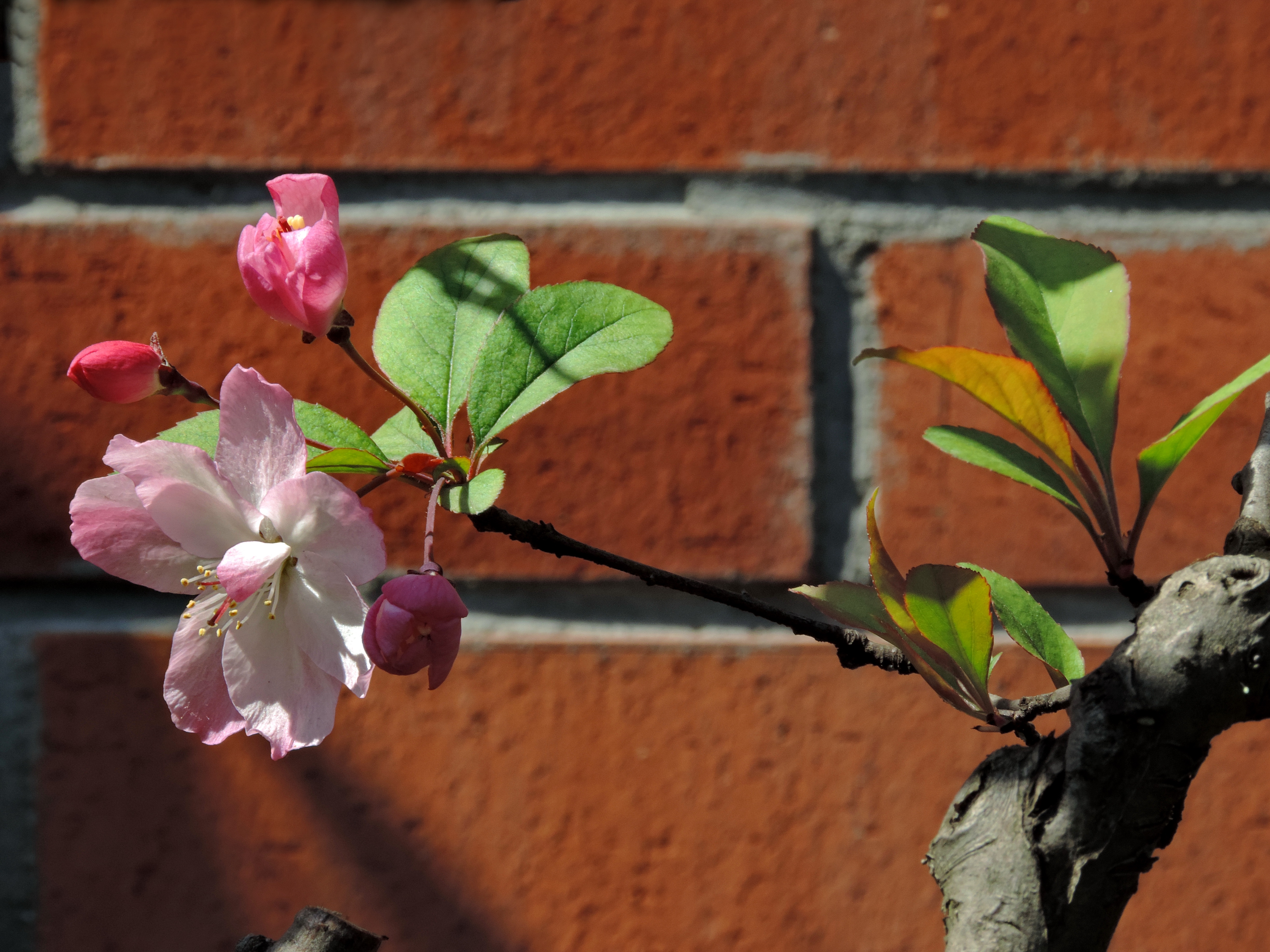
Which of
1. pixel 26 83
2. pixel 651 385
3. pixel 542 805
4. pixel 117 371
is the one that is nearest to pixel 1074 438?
pixel 651 385

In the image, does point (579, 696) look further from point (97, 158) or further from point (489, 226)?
point (97, 158)

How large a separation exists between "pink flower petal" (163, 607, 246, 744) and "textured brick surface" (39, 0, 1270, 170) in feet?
0.99

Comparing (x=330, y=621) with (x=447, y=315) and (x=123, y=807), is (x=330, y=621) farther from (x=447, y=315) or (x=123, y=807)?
(x=123, y=807)

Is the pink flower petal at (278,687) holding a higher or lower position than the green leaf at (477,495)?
lower

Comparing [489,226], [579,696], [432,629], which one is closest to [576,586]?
[579,696]

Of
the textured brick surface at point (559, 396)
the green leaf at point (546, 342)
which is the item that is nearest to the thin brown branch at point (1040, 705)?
the green leaf at point (546, 342)

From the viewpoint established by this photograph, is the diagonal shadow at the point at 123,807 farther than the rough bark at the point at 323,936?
Yes

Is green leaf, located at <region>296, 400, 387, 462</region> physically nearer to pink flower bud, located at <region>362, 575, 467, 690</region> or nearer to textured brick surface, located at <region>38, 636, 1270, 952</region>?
pink flower bud, located at <region>362, 575, 467, 690</region>

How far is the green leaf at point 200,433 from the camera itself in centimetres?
23

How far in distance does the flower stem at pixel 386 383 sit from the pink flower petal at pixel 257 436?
2 cm

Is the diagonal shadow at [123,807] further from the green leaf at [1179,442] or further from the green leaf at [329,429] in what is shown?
the green leaf at [1179,442]

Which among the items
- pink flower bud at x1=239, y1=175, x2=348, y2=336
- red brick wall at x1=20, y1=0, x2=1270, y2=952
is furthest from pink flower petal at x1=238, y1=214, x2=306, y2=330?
red brick wall at x1=20, y1=0, x2=1270, y2=952

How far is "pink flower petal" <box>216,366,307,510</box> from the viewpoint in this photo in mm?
202

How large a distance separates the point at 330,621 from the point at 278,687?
0.02 metres
